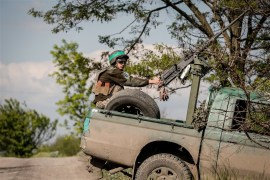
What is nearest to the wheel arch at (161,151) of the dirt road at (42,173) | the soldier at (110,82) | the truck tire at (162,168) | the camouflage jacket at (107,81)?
the truck tire at (162,168)

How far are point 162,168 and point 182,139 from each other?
54 centimetres

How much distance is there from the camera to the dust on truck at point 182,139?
290 inches

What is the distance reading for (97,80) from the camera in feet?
27.9

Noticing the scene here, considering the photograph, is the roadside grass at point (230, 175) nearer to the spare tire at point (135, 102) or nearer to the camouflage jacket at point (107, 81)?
the spare tire at point (135, 102)

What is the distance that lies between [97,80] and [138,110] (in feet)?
2.86

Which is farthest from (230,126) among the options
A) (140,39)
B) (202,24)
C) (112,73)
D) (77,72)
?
(77,72)

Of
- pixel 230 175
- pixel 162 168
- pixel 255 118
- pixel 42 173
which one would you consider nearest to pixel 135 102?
pixel 162 168

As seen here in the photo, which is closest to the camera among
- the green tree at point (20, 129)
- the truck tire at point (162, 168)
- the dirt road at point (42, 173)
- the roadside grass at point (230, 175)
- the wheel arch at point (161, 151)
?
the roadside grass at point (230, 175)

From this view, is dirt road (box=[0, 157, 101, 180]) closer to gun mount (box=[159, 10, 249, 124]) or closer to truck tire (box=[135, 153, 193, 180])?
truck tire (box=[135, 153, 193, 180])

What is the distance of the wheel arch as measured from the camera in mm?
7797

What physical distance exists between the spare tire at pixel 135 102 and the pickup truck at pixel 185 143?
27 centimetres

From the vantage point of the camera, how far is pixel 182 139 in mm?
7609

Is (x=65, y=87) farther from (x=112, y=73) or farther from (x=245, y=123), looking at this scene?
(x=245, y=123)

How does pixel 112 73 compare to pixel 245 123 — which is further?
pixel 112 73
